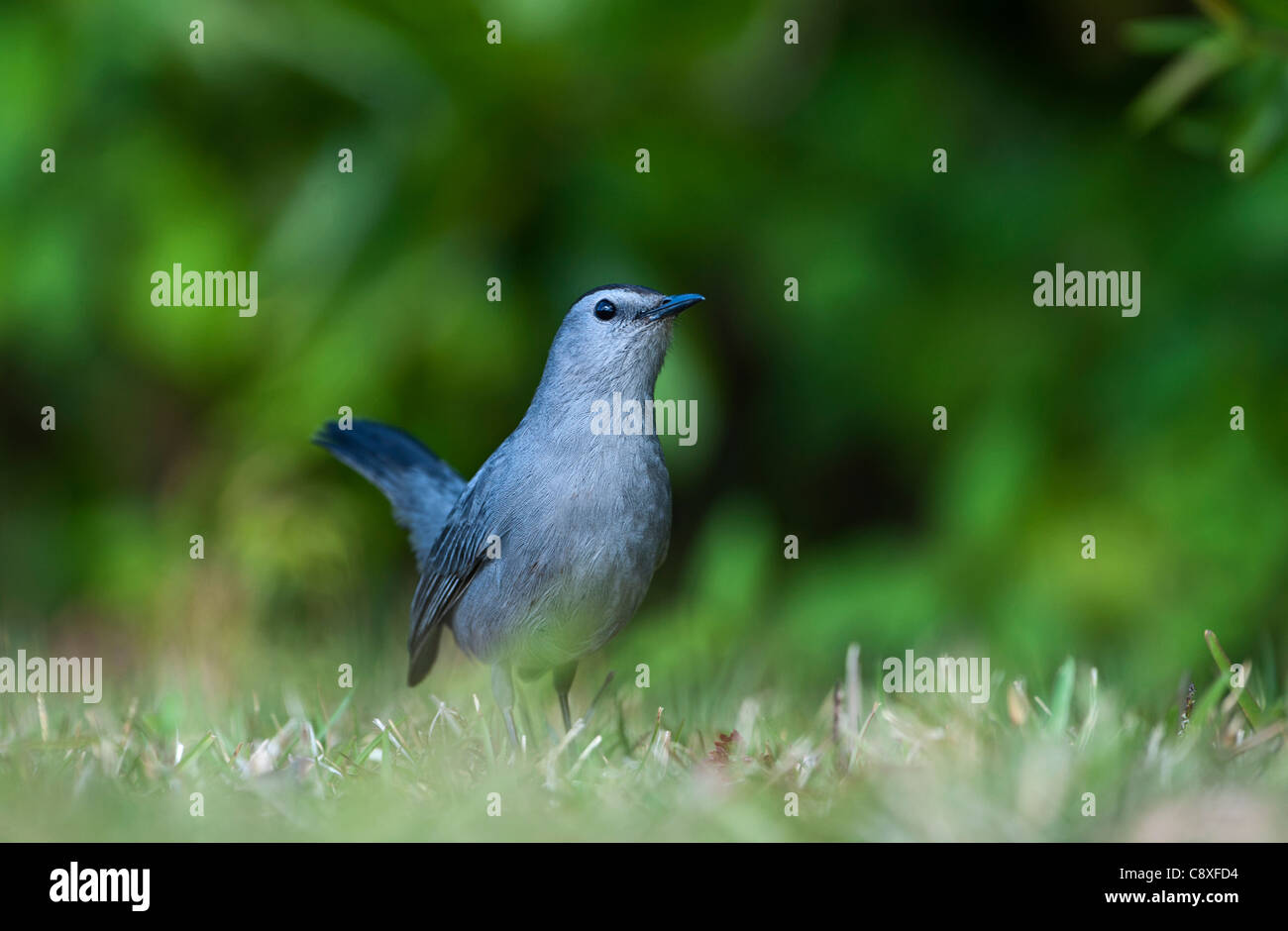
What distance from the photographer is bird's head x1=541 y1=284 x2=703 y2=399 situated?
11.3ft

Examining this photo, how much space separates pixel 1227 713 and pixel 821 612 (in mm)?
2295

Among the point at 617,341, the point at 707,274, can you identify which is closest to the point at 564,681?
the point at 617,341

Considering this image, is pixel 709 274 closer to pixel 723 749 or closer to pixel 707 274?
pixel 707 274

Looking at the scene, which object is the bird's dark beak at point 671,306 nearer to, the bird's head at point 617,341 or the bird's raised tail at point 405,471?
the bird's head at point 617,341

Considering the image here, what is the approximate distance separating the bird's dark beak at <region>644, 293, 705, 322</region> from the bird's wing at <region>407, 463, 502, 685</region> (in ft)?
2.17

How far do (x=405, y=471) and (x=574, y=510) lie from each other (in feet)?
4.60

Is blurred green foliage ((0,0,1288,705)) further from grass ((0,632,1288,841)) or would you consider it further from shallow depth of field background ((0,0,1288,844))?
grass ((0,632,1288,841))

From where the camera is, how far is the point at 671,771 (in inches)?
117

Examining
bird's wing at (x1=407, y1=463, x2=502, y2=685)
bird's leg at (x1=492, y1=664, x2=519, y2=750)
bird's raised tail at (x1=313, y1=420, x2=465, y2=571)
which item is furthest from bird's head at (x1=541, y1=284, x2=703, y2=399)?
bird's raised tail at (x1=313, y1=420, x2=465, y2=571)

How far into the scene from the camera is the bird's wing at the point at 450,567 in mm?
3682

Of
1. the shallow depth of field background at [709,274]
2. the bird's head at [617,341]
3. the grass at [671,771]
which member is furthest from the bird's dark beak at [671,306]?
the shallow depth of field background at [709,274]

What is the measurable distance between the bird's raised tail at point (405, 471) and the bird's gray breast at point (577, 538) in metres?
1.02
